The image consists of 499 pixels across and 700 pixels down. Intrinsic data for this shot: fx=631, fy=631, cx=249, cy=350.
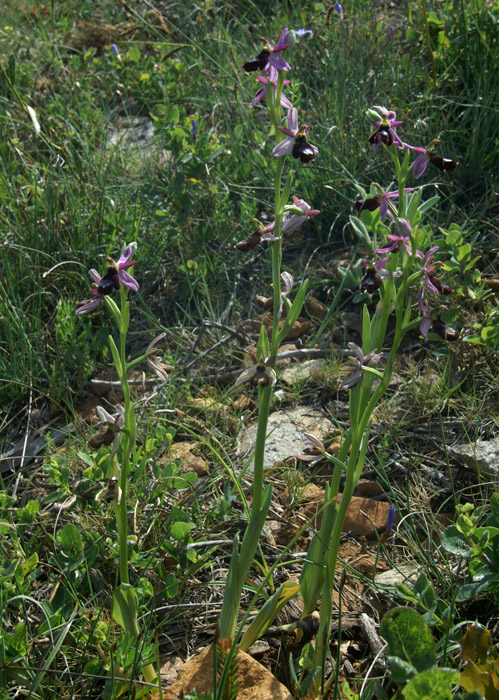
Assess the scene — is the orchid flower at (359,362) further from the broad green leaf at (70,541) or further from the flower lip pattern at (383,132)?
the broad green leaf at (70,541)

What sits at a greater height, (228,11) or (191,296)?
(228,11)

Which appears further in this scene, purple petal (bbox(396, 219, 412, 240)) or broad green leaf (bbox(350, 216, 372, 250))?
broad green leaf (bbox(350, 216, 372, 250))

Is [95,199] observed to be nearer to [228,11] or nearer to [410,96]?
[410,96]

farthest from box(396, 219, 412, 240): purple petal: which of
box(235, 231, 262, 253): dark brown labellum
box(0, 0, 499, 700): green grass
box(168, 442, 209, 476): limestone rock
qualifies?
box(168, 442, 209, 476): limestone rock

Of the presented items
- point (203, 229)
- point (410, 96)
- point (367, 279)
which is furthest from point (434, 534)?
point (410, 96)

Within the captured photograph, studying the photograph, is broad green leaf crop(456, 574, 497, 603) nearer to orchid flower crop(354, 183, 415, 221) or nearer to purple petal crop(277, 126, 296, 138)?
orchid flower crop(354, 183, 415, 221)

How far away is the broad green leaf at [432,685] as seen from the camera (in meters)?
1.07

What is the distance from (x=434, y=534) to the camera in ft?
6.16

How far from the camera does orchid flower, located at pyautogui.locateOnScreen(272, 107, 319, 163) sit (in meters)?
1.37

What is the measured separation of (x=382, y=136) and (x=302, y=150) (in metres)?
0.17

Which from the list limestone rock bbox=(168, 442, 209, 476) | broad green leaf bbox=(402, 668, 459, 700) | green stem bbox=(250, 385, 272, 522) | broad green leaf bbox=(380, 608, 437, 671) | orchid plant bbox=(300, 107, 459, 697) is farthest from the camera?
limestone rock bbox=(168, 442, 209, 476)

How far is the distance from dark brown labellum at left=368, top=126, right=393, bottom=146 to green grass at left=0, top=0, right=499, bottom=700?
83 cm

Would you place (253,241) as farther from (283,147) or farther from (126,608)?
(126,608)

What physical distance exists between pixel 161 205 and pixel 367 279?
1.83m
